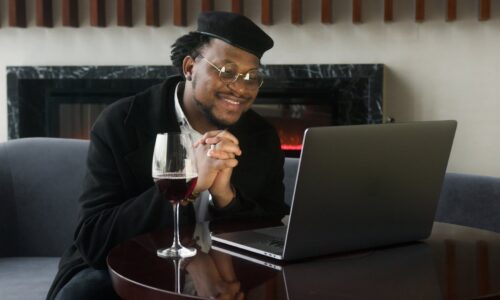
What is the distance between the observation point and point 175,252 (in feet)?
4.51

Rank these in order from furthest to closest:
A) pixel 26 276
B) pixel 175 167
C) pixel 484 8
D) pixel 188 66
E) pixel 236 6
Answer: pixel 236 6 → pixel 484 8 → pixel 26 276 → pixel 188 66 → pixel 175 167

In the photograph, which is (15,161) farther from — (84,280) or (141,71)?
(141,71)

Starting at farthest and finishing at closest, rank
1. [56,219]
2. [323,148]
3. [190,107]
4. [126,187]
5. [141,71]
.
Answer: [141,71] → [56,219] → [190,107] → [126,187] → [323,148]

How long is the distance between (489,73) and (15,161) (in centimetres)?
199

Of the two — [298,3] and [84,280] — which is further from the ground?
[298,3]

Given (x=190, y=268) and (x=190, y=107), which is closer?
(x=190, y=268)

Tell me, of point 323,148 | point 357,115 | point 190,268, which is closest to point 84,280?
point 190,268

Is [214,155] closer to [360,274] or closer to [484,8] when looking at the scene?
[360,274]

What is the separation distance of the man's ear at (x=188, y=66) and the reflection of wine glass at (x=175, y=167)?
2.10ft

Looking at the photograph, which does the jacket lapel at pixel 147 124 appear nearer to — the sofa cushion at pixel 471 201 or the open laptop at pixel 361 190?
the open laptop at pixel 361 190

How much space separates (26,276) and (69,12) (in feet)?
5.92

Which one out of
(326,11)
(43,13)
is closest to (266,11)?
(326,11)

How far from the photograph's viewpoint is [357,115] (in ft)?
11.2

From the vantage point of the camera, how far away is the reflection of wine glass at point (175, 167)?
1360 millimetres
